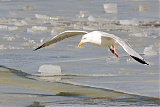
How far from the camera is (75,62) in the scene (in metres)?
12.3

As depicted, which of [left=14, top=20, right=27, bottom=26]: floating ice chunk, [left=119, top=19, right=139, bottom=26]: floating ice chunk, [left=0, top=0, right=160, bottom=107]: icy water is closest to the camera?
[left=0, top=0, right=160, bottom=107]: icy water

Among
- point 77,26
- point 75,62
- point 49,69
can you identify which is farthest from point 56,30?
point 49,69

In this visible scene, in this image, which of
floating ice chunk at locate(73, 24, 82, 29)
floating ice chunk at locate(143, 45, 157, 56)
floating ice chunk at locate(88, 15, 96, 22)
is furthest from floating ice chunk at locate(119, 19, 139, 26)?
floating ice chunk at locate(143, 45, 157, 56)

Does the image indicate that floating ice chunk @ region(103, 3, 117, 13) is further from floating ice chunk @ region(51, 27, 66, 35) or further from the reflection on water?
the reflection on water

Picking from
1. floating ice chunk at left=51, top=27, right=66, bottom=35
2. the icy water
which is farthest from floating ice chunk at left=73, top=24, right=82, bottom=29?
floating ice chunk at left=51, top=27, right=66, bottom=35

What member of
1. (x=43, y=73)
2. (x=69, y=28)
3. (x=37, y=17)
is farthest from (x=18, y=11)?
(x=43, y=73)

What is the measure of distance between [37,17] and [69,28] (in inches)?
80.7

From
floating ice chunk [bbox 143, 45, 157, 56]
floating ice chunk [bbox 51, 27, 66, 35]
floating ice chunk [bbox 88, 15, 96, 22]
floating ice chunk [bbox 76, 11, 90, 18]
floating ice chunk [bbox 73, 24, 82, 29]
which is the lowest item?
floating ice chunk [bbox 143, 45, 157, 56]

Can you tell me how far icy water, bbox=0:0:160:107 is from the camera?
9.77 metres

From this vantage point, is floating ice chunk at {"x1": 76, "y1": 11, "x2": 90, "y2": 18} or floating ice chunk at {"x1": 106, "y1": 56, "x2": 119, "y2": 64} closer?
floating ice chunk at {"x1": 106, "y1": 56, "x2": 119, "y2": 64}

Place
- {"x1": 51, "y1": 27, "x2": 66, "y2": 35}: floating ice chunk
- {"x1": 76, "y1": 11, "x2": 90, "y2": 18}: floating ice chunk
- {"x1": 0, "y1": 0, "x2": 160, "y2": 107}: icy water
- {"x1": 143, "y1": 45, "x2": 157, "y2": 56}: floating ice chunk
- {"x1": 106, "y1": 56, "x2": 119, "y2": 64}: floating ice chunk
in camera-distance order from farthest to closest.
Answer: {"x1": 76, "y1": 11, "x2": 90, "y2": 18}: floating ice chunk
{"x1": 51, "y1": 27, "x2": 66, "y2": 35}: floating ice chunk
{"x1": 143, "y1": 45, "x2": 157, "y2": 56}: floating ice chunk
{"x1": 106, "y1": 56, "x2": 119, "y2": 64}: floating ice chunk
{"x1": 0, "y1": 0, "x2": 160, "y2": 107}: icy water

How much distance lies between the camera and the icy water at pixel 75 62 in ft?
32.0

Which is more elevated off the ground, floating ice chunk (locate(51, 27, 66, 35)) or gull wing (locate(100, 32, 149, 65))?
floating ice chunk (locate(51, 27, 66, 35))

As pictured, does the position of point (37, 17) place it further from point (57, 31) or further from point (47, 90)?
point (47, 90)
